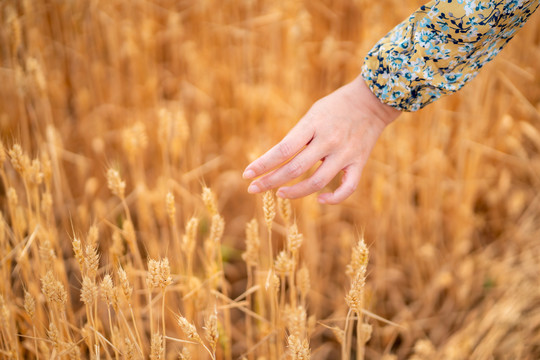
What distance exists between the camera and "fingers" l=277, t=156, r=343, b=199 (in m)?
0.76

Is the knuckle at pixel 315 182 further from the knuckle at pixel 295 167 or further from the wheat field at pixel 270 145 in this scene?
the wheat field at pixel 270 145

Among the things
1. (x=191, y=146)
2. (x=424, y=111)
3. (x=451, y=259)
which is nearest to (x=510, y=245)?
(x=451, y=259)

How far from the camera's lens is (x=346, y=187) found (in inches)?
30.7

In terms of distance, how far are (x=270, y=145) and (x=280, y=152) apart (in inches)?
27.0

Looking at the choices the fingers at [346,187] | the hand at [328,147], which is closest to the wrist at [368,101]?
the hand at [328,147]

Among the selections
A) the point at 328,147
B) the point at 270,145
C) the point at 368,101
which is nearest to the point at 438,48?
the point at 368,101

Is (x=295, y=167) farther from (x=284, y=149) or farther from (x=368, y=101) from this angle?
(x=368, y=101)

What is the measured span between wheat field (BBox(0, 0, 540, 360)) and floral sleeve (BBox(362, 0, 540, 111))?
44 centimetres

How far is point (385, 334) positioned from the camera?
1200 millimetres

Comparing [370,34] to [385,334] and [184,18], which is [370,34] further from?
[385,334]

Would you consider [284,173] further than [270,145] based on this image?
No

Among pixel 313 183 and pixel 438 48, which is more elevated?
pixel 438 48

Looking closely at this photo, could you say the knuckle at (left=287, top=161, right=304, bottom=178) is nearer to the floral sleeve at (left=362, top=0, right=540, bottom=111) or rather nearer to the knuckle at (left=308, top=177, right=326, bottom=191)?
the knuckle at (left=308, top=177, right=326, bottom=191)

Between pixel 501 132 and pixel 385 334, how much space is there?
753mm
